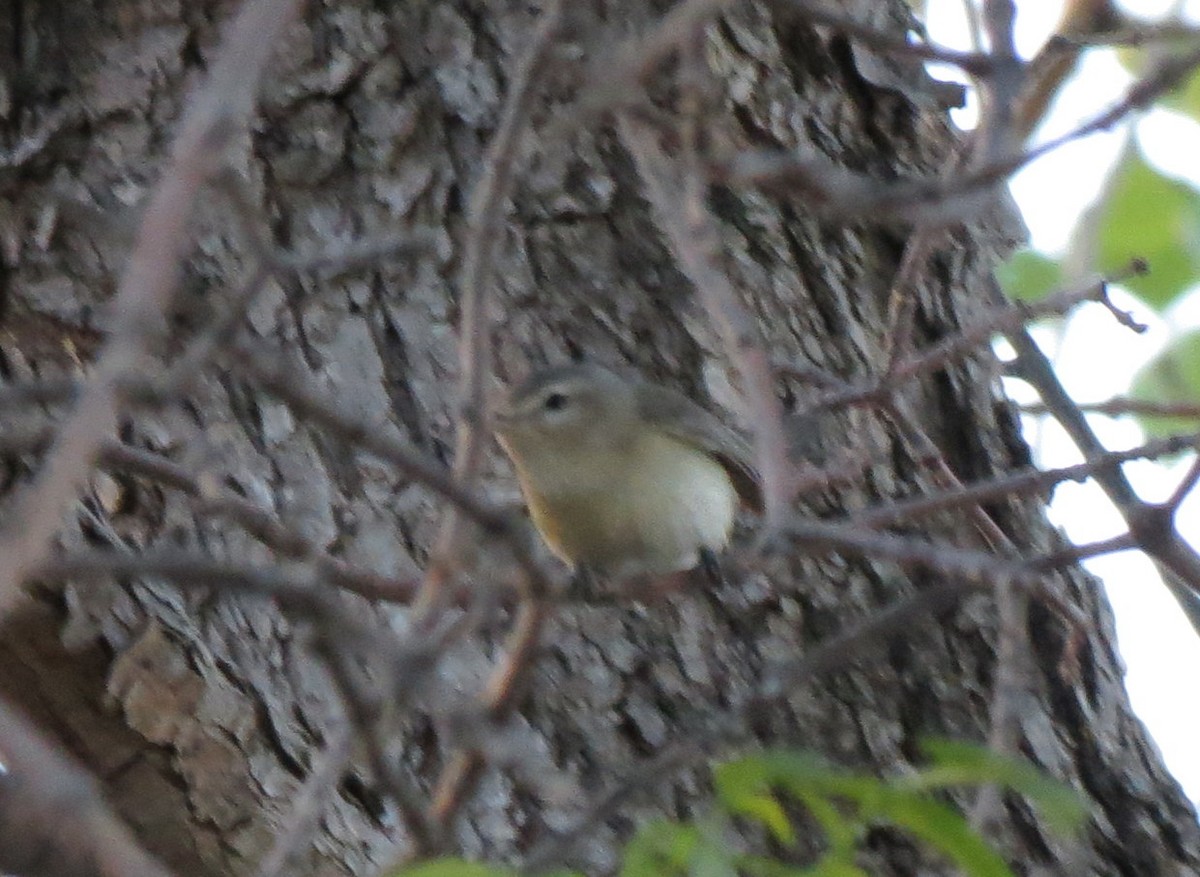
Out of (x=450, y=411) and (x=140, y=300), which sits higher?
(x=450, y=411)

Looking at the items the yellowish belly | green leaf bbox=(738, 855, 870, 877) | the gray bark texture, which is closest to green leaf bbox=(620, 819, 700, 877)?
green leaf bbox=(738, 855, 870, 877)

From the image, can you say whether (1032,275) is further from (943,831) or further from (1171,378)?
(943,831)

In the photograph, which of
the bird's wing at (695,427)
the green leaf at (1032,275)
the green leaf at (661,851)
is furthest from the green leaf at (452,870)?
the green leaf at (1032,275)

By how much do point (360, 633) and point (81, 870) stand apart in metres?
0.40

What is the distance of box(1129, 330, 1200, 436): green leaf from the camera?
548cm

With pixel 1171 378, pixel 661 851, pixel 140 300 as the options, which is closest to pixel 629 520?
pixel 661 851

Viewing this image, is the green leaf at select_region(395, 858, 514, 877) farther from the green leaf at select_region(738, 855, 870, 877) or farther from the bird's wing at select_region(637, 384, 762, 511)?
the bird's wing at select_region(637, 384, 762, 511)

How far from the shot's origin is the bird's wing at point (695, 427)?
3.76 metres

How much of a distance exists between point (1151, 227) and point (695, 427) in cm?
197

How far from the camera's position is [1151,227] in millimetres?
5184

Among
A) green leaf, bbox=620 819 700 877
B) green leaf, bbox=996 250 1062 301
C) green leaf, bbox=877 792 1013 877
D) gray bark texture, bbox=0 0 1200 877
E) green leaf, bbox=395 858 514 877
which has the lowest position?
green leaf, bbox=395 858 514 877

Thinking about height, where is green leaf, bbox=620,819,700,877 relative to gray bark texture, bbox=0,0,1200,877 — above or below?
below

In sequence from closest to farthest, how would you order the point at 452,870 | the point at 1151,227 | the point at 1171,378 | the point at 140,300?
the point at 140,300 < the point at 452,870 < the point at 1151,227 < the point at 1171,378

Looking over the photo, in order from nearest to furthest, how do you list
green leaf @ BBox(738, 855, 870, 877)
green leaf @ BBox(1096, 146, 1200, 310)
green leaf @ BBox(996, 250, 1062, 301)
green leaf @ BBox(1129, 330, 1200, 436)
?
green leaf @ BBox(738, 855, 870, 877) < green leaf @ BBox(1096, 146, 1200, 310) < green leaf @ BBox(996, 250, 1062, 301) < green leaf @ BBox(1129, 330, 1200, 436)
